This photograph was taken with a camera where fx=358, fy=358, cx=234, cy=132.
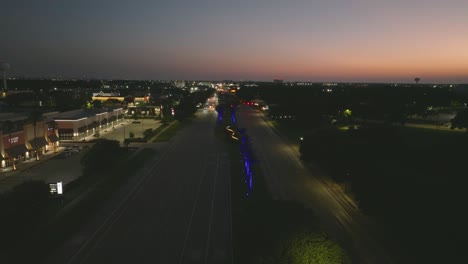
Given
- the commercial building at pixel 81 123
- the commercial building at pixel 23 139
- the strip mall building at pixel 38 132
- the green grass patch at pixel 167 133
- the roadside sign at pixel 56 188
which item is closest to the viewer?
the roadside sign at pixel 56 188

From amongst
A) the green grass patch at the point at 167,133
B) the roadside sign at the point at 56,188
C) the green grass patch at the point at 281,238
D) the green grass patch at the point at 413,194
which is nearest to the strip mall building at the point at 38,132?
the green grass patch at the point at 167,133

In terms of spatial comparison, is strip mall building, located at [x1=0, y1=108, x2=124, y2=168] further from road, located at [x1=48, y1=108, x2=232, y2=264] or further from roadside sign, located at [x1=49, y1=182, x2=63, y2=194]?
road, located at [x1=48, y1=108, x2=232, y2=264]

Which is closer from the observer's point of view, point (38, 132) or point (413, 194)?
point (413, 194)

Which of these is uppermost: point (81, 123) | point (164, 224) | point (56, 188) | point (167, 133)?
point (81, 123)

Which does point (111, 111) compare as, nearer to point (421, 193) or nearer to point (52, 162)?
point (52, 162)

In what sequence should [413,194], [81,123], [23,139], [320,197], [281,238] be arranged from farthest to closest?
1. [81,123]
2. [23,139]
3. [320,197]
4. [413,194]
5. [281,238]

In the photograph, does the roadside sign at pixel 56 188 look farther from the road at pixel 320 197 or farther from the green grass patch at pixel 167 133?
the green grass patch at pixel 167 133

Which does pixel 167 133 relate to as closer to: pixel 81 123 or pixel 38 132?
pixel 81 123

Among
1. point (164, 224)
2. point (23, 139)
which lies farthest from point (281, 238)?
point (23, 139)
